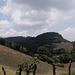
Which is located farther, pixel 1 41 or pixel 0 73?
pixel 1 41

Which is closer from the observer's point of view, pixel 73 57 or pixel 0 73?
pixel 0 73

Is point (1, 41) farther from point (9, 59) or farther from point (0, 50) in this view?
point (9, 59)

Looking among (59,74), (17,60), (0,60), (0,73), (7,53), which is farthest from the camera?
(7,53)

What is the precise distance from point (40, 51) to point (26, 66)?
151 metres

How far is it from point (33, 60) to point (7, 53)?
62.4 m

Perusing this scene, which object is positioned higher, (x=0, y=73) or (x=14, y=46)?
(x=14, y=46)

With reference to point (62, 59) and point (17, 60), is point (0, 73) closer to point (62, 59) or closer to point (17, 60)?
point (17, 60)

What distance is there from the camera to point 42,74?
68812mm

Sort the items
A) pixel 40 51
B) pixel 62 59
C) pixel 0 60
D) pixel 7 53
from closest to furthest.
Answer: pixel 0 60
pixel 7 53
pixel 62 59
pixel 40 51

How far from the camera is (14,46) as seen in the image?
138 meters

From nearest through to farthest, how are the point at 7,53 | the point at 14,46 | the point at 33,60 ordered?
the point at 33,60
the point at 7,53
the point at 14,46

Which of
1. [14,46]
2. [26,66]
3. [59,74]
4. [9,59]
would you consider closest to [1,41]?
[14,46]

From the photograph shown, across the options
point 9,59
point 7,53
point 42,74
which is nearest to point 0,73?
point 42,74

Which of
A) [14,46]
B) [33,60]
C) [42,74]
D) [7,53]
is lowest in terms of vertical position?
[42,74]
